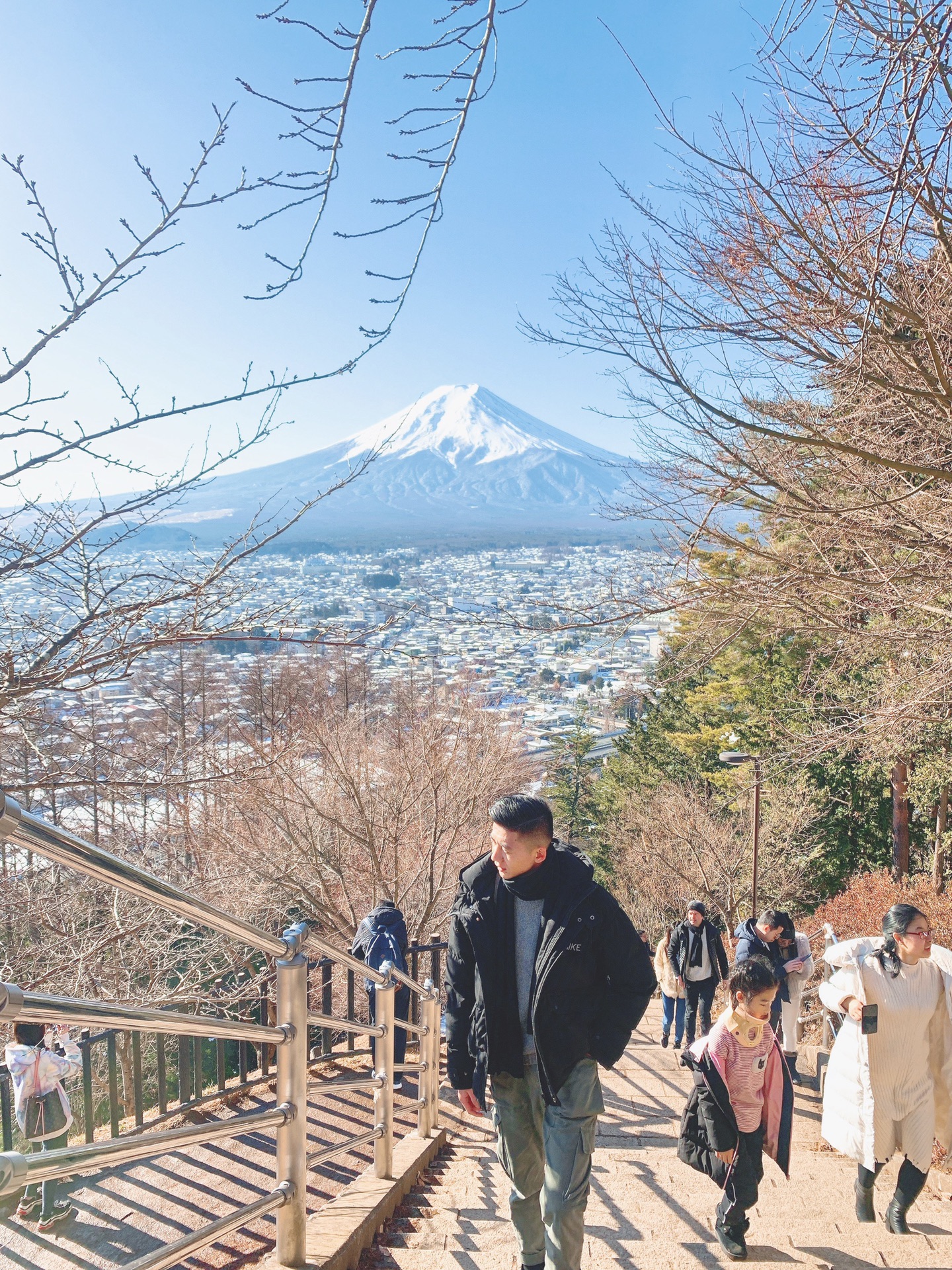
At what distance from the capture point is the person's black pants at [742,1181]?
115 inches

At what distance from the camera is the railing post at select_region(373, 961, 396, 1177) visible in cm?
337

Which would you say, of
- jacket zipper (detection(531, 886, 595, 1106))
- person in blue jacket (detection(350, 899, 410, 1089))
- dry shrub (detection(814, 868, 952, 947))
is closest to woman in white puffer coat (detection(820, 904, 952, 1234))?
jacket zipper (detection(531, 886, 595, 1106))

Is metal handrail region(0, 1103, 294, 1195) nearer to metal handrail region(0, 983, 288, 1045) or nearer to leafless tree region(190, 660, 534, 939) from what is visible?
metal handrail region(0, 983, 288, 1045)

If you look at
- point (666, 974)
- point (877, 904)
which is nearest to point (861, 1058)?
point (666, 974)

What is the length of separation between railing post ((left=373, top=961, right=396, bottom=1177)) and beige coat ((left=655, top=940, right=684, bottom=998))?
141 inches

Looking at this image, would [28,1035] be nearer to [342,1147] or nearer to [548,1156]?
[342,1147]

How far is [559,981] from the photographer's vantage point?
95.3 inches

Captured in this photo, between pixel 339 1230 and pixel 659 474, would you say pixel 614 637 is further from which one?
pixel 339 1230

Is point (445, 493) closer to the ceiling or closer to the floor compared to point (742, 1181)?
closer to the ceiling

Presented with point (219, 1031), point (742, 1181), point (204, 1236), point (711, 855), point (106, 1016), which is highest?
point (106, 1016)

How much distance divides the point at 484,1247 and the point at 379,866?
990cm

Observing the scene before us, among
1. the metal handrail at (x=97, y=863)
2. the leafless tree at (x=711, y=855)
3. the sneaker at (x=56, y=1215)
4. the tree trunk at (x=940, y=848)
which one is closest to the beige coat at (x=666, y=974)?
the sneaker at (x=56, y=1215)

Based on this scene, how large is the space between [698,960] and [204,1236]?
5.38m

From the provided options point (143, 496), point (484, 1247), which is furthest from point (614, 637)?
point (484, 1247)
